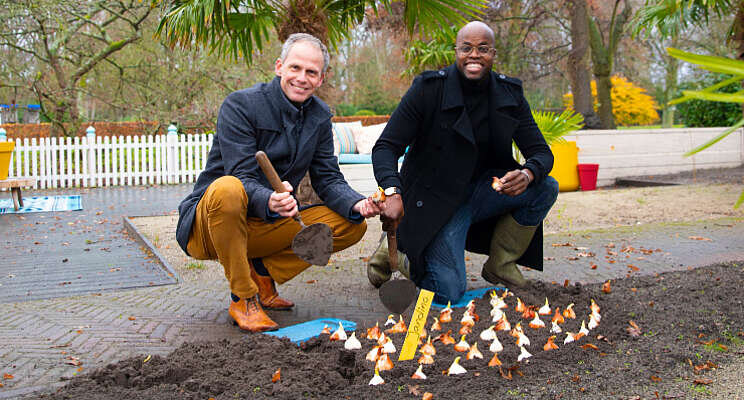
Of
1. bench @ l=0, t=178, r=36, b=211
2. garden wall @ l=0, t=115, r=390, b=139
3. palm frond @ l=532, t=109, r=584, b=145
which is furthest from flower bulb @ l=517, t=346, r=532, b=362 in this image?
garden wall @ l=0, t=115, r=390, b=139

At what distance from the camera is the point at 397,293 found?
3289mm

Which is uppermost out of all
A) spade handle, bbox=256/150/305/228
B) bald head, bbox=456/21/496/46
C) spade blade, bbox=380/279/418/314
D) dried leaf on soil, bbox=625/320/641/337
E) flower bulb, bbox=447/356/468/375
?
bald head, bbox=456/21/496/46

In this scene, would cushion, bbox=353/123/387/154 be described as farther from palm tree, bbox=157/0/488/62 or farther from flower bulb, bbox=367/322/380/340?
flower bulb, bbox=367/322/380/340

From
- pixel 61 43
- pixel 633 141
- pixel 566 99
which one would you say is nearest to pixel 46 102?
pixel 61 43

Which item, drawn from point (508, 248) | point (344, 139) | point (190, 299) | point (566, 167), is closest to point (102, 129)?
point (344, 139)

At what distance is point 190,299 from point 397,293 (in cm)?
177

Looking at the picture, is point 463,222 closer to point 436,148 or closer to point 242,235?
point 436,148

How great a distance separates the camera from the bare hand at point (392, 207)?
3.41 meters

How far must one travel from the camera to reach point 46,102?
57.0ft

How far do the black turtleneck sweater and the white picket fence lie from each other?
495 inches

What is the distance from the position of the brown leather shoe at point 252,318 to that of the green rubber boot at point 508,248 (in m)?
1.52

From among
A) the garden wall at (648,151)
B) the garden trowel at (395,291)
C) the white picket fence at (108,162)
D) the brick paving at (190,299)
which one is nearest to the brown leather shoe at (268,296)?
the brick paving at (190,299)

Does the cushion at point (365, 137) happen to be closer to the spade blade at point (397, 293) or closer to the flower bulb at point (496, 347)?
the spade blade at point (397, 293)

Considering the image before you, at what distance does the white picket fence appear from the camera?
1455cm
